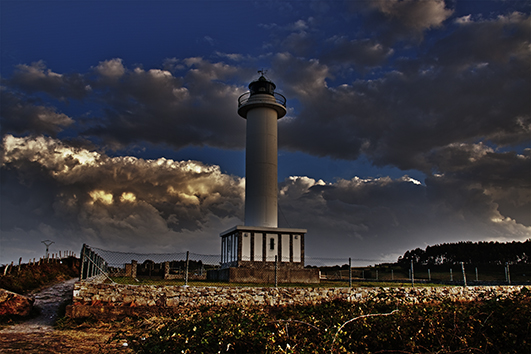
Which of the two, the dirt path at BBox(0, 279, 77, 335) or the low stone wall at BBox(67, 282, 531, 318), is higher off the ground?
the low stone wall at BBox(67, 282, 531, 318)

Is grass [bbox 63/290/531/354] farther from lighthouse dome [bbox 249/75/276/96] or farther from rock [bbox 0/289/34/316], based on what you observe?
lighthouse dome [bbox 249/75/276/96]

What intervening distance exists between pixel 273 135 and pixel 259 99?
8.66 feet

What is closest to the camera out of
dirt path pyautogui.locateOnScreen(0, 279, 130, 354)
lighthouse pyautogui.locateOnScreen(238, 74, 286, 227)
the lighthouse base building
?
dirt path pyautogui.locateOnScreen(0, 279, 130, 354)

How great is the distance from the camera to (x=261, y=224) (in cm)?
2569

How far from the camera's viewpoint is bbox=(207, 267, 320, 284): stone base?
21406 millimetres

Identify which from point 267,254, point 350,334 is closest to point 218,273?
point 267,254

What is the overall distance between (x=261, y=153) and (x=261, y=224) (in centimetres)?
468

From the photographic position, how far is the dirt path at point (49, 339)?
892 cm

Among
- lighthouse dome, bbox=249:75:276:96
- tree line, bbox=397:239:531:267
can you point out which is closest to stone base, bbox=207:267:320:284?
lighthouse dome, bbox=249:75:276:96

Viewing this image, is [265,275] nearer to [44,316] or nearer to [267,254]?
[267,254]

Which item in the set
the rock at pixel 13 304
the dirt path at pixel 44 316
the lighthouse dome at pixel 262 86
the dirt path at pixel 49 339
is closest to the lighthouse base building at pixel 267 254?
the dirt path at pixel 44 316

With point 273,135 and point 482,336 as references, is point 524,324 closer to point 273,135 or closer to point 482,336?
point 482,336

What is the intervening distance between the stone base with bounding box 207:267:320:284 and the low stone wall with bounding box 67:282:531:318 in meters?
6.02

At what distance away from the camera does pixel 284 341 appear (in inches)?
261
